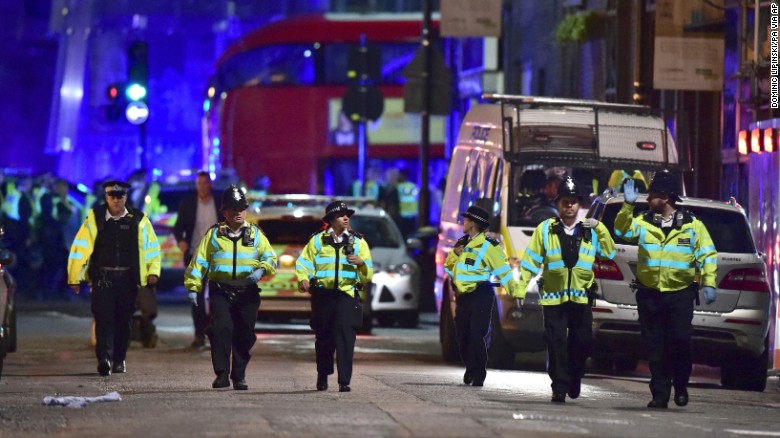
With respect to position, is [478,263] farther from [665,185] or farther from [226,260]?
[226,260]

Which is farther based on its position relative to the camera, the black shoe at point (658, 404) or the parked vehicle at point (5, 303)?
the parked vehicle at point (5, 303)

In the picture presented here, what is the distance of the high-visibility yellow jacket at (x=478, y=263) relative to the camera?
55.9ft

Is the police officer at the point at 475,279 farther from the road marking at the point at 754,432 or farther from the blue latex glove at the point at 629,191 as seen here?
the road marking at the point at 754,432

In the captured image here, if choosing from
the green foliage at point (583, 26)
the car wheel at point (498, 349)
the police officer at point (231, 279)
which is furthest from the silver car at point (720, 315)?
the green foliage at point (583, 26)

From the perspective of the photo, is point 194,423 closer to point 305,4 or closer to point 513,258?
point 513,258

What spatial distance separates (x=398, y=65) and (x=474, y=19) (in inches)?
334

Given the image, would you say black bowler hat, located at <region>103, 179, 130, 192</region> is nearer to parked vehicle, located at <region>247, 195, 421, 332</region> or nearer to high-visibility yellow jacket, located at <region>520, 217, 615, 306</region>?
high-visibility yellow jacket, located at <region>520, 217, 615, 306</region>

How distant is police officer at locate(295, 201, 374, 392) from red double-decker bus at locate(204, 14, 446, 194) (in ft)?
70.4

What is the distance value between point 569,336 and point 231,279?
102 inches

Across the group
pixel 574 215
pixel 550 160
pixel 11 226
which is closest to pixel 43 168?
pixel 11 226

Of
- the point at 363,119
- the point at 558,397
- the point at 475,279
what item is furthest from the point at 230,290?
the point at 363,119

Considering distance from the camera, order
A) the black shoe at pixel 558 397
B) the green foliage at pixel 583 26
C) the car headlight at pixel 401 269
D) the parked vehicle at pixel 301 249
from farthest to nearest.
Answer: the green foliage at pixel 583 26 < the car headlight at pixel 401 269 < the parked vehicle at pixel 301 249 < the black shoe at pixel 558 397

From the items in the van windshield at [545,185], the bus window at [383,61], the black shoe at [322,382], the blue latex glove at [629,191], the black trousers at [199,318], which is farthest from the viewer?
the bus window at [383,61]

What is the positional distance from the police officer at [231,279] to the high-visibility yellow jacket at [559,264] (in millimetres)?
1985
